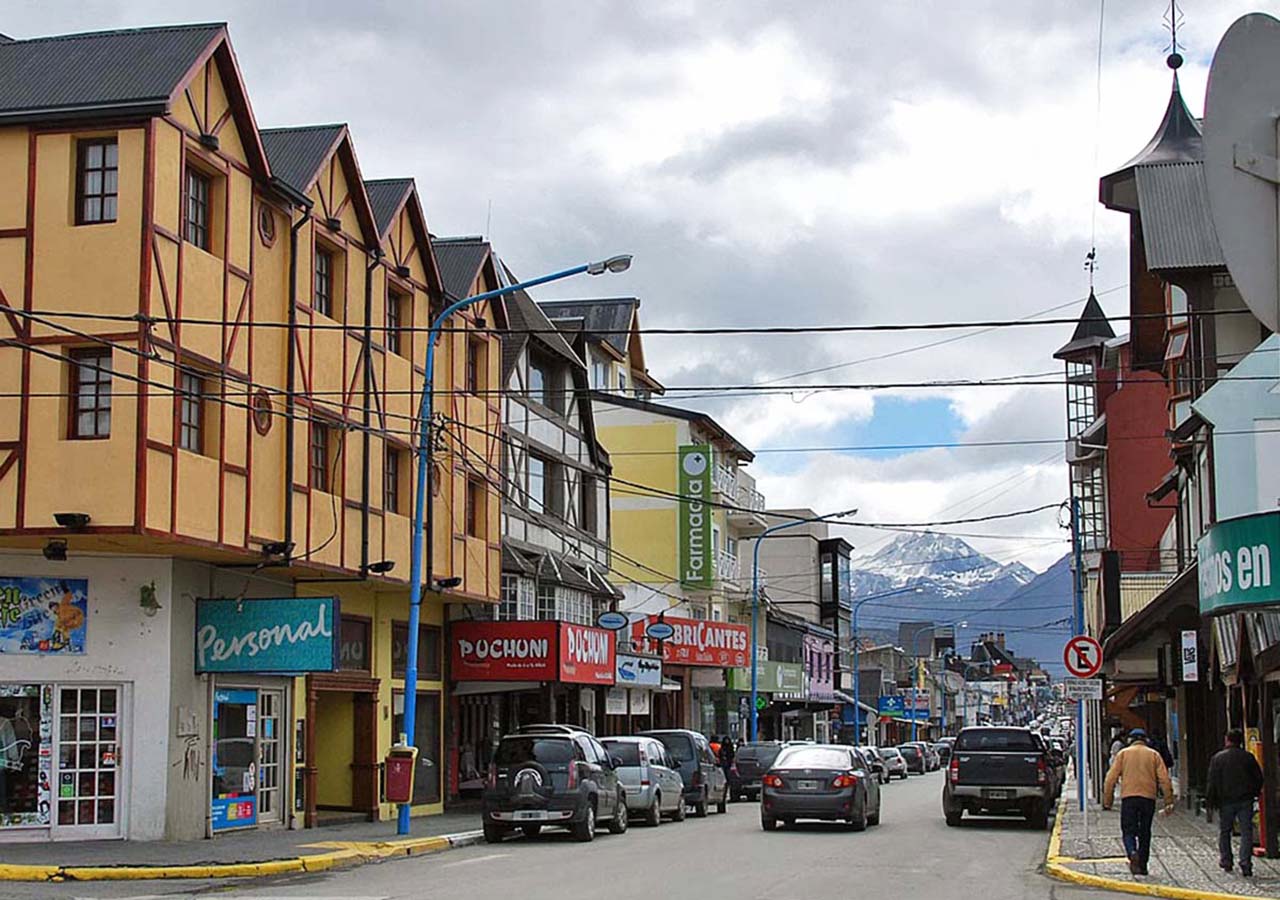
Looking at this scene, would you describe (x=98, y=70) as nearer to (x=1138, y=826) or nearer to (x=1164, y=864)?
(x=1138, y=826)

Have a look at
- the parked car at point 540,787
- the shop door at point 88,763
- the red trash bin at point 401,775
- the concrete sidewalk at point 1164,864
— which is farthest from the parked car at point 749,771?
the shop door at point 88,763

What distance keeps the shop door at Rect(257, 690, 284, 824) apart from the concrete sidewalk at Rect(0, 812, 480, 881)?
0.59 metres

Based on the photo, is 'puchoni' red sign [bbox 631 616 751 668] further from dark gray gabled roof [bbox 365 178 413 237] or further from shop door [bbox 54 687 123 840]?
shop door [bbox 54 687 123 840]

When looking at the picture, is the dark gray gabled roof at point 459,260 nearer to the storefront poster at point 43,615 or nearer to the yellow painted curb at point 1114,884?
the storefront poster at point 43,615

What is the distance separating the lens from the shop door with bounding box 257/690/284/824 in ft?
88.4

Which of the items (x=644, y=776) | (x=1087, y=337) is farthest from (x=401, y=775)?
(x=1087, y=337)

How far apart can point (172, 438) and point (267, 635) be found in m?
3.75

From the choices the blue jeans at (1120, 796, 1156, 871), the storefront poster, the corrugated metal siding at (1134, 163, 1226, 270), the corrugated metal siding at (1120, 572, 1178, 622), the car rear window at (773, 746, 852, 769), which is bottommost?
the blue jeans at (1120, 796, 1156, 871)

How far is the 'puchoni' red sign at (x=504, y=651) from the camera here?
3466cm

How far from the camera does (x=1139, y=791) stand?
19703 millimetres

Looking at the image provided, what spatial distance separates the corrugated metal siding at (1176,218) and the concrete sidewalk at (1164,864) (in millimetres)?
9514

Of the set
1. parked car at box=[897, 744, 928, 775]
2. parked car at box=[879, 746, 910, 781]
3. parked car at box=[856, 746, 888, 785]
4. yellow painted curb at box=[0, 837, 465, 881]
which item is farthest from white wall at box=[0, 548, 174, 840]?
parked car at box=[897, 744, 928, 775]

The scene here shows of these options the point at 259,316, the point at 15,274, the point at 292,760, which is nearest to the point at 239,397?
the point at 259,316

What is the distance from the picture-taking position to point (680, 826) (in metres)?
31.5
